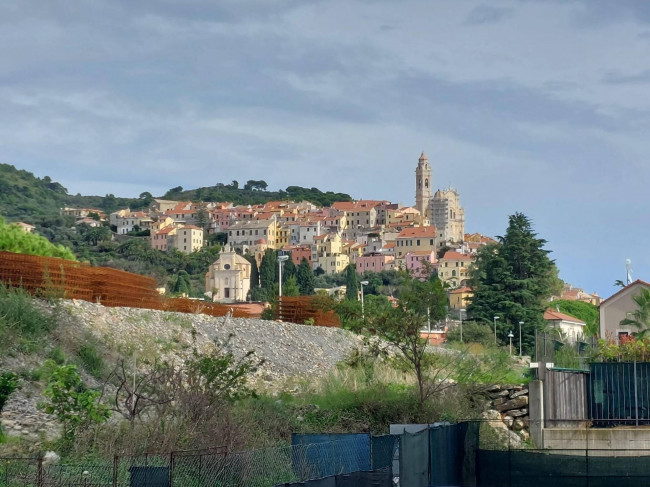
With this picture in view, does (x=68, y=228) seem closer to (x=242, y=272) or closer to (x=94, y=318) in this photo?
(x=242, y=272)

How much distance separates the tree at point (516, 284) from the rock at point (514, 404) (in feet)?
125

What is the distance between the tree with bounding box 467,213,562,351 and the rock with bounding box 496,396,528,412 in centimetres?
3801

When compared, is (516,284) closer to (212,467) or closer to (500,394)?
(500,394)

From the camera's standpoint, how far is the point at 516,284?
63312 mm

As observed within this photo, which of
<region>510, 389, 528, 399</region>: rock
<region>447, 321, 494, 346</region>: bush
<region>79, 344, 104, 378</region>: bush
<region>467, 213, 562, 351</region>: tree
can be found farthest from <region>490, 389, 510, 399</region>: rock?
<region>467, 213, 562, 351</region>: tree

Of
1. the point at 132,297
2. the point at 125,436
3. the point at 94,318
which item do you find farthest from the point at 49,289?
the point at 125,436

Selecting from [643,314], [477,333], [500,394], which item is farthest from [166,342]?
[477,333]

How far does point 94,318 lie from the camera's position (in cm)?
2723

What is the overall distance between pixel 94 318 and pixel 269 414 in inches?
335

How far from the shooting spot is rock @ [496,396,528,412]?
947 inches

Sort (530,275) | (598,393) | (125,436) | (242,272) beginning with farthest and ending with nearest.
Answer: (242,272) → (530,275) → (598,393) → (125,436)

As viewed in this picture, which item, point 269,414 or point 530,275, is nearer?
point 269,414

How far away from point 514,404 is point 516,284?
39.7m

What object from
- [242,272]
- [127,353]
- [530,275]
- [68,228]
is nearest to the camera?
[127,353]
